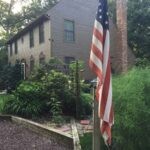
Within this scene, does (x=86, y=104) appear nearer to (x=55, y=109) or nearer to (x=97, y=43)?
(x=55, y=109)

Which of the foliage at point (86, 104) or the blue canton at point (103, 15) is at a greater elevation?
the blue canton at point (103, 15)

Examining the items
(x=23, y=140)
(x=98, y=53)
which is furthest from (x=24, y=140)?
(x=98, y=53)

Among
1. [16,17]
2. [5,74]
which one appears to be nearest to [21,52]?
[5,74]

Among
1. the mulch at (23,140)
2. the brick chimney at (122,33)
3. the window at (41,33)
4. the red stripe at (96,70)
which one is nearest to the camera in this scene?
the red stripe at (96,70)

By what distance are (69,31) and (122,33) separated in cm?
395

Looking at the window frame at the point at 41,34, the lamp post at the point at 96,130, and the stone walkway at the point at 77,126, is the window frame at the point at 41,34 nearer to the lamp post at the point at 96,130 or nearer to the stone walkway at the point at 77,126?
the stone walkway at the point at 77,126

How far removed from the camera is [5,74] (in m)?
25.6

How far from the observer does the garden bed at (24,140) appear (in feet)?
24.3

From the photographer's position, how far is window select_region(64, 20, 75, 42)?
22.8 metres

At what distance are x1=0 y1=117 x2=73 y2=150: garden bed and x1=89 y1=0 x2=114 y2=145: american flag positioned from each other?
3027 mm

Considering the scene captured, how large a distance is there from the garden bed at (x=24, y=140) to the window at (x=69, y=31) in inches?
537

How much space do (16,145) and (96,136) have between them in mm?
3587

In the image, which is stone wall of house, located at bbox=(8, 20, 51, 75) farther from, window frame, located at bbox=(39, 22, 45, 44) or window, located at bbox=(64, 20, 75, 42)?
window, located at bbox=(64, 20, 75, 42)

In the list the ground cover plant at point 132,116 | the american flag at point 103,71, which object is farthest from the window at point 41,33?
the american flag at point 103,71
